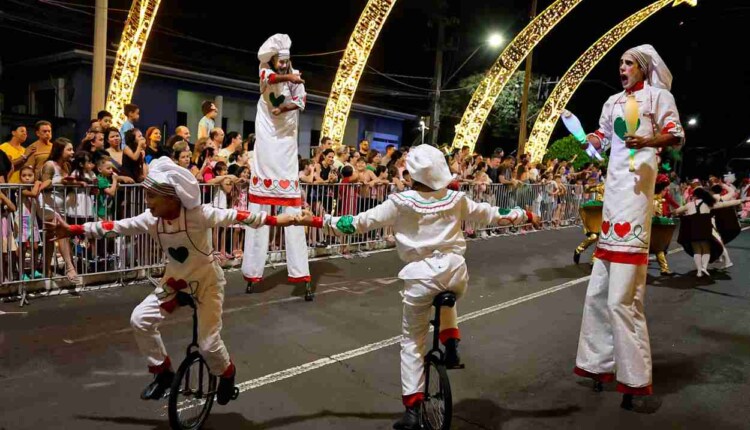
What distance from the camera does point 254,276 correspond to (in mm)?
7215

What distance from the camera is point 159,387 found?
3.90 metres

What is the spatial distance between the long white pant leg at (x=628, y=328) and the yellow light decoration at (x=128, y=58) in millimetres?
8724

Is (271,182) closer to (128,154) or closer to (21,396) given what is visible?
(128,154)

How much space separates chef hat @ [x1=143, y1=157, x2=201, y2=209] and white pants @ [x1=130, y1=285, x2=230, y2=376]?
630 millimetres

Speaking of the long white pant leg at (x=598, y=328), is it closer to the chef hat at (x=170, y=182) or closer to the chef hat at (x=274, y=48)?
the chef hat at (x=170, y=182)

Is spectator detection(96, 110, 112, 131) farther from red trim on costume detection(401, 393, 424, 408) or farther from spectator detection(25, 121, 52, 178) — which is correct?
red trim on costume detection(401, 393, 424, 408)

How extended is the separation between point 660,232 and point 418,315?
22.4 feet

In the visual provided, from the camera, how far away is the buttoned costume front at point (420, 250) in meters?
3.84

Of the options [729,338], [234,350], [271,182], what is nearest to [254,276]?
[271,182]

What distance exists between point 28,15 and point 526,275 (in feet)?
50.1

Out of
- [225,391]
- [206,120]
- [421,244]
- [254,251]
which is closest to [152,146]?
[206,120]

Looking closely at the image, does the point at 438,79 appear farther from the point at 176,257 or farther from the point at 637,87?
the point at 176,257

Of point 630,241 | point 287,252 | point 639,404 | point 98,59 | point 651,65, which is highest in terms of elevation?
point 98,59

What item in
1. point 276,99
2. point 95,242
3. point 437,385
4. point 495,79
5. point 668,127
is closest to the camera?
point 437,385
